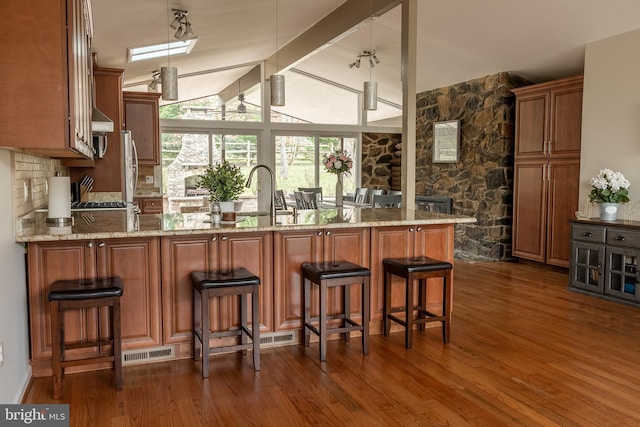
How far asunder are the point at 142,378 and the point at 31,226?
112 centimetres

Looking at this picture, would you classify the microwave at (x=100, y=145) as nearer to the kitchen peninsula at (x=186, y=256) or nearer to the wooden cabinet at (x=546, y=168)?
the kitchen peninsula at (x=186, y=256)

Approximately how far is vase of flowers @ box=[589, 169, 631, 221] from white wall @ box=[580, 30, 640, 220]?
0.64ft

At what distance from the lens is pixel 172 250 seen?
331 cm

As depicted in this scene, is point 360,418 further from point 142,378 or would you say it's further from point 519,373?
point 142,378

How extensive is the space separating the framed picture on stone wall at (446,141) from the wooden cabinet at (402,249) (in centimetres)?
383

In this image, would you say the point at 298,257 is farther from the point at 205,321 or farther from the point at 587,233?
the point at 587,233

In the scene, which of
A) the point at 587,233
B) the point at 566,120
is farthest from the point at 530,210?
the point at 587,233

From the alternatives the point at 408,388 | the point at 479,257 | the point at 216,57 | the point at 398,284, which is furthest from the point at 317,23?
the point at 408,388

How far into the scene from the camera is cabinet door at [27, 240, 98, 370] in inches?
118

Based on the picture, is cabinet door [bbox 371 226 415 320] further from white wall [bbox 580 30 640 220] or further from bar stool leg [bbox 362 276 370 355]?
white wall [bbox 580 30 640 220]

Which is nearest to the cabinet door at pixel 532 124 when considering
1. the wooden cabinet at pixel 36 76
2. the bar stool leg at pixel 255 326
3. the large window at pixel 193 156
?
the large window at pixel 193 156

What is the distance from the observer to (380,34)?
6988mm

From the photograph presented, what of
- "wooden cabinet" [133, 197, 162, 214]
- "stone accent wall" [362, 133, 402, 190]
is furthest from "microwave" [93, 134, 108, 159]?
"stone accent wall" [362, 133, 402, 190]

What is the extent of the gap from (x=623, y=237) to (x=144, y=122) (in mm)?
5827
